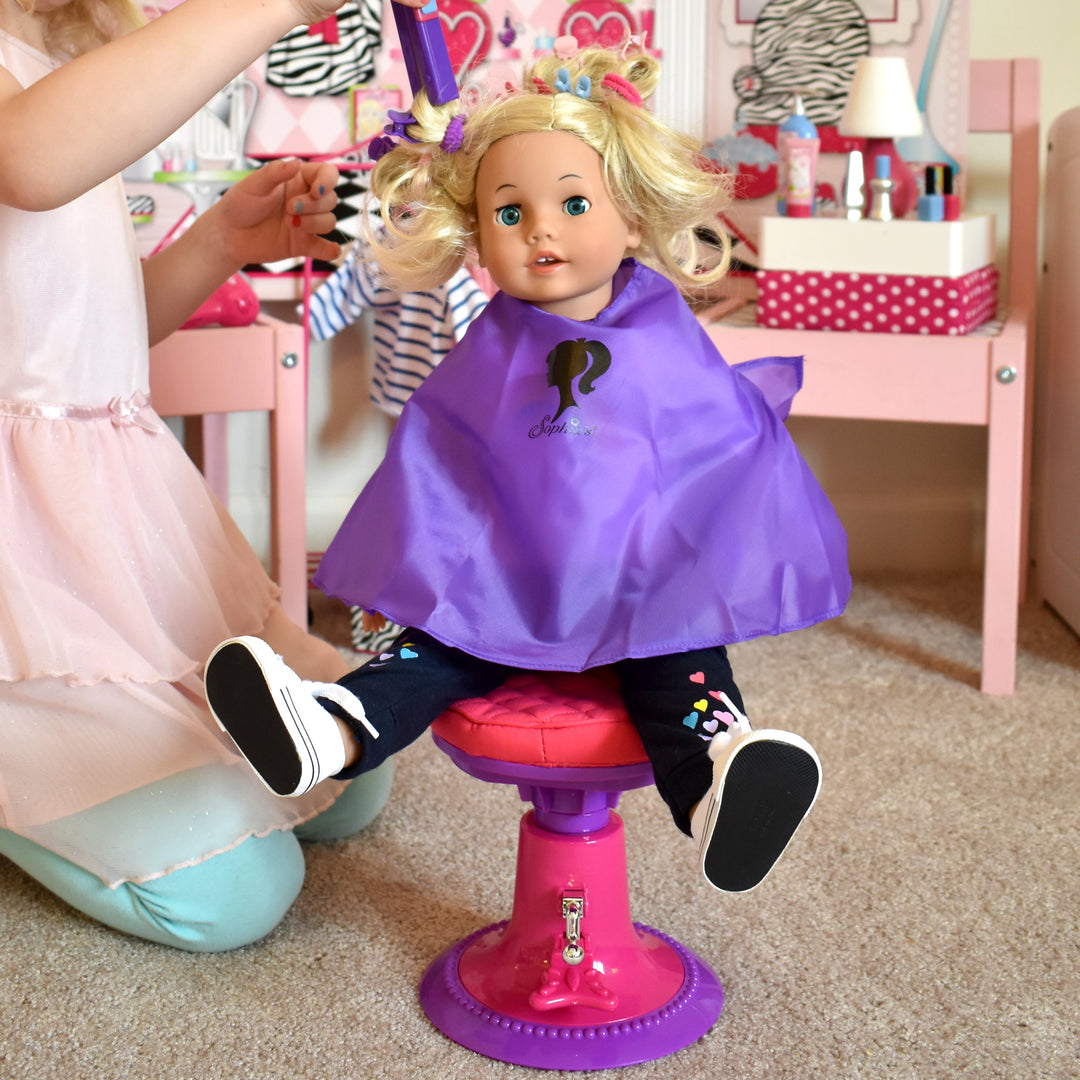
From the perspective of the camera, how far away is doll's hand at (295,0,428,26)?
0.82 meters

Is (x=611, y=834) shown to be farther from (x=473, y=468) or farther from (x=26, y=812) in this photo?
(x=26, y=812)

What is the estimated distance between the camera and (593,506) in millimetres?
891

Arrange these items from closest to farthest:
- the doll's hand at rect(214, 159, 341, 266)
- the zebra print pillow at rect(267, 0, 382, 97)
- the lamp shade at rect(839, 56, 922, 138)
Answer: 1. the doll's hand at rect(214, 159, 341, 266)
2. the lamp shade at rect(839, 56, 922, 138)
3. the zebra print pillow at rect(267, 0, 382, 97)

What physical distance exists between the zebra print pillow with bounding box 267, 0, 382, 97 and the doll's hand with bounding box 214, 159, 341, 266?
0.67 metres

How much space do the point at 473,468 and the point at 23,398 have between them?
34 centimetres

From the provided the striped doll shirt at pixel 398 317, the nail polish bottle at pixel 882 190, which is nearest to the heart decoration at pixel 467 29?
the striped doll shirt at pixel 398 317

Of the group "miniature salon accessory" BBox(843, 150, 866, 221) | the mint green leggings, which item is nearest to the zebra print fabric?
"miniature salon accessory" BBox(843, 150, 866, 221)

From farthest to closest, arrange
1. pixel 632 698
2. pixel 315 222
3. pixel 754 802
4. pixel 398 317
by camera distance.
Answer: pixel 398 317 → pixel 315 222 → pixel 632 698 → pixel 754 802

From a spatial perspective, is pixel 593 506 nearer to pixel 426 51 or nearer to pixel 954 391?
pixel 426 51

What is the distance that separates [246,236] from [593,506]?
44cm

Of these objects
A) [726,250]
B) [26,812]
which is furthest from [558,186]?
[26,812]

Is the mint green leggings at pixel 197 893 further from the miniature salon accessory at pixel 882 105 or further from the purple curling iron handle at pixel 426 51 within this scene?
the miniature salon accessory at pixel 882 105

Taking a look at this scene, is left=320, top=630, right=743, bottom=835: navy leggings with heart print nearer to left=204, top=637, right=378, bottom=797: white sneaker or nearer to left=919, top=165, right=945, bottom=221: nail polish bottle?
left=204, top=637, right=378, bottom=797: white sneaker

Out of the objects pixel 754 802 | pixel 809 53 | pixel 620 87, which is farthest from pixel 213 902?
pixel 809 53
